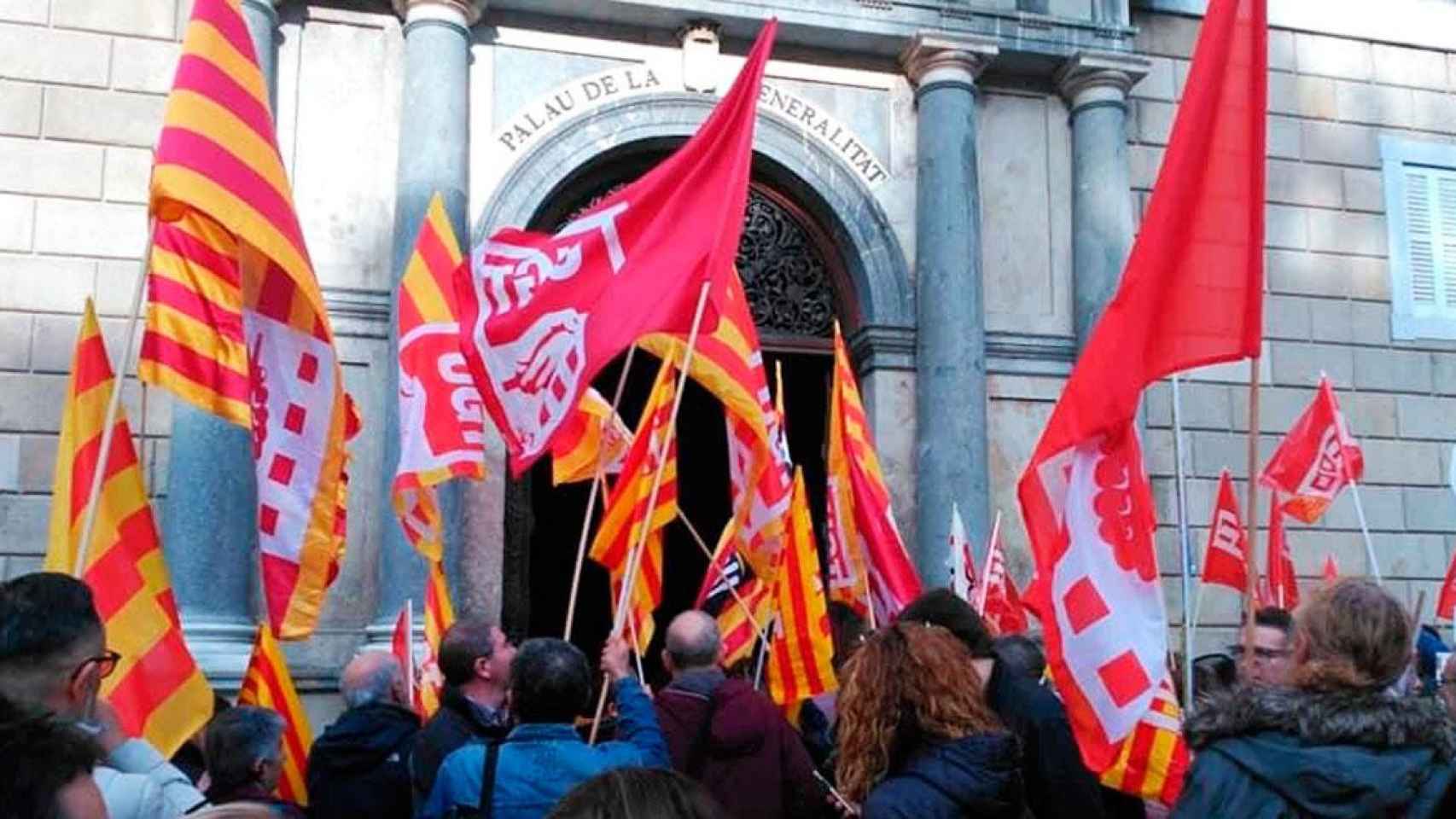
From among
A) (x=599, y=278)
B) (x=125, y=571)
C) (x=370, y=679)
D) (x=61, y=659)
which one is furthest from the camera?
(x=599, y=278)

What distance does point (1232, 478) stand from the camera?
11258mm

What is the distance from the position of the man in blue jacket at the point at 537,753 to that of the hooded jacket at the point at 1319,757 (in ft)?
5.05

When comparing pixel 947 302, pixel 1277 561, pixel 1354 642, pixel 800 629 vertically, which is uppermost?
pixel 947 302

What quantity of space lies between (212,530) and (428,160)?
2.51 metres

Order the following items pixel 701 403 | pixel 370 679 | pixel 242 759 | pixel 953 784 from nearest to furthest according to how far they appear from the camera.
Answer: pixel 953 784, pixel 242 759, pixel 370 679, pixel 701 403

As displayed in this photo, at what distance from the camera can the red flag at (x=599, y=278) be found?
5.43 m

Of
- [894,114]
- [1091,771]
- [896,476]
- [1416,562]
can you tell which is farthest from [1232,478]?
[1091,771]

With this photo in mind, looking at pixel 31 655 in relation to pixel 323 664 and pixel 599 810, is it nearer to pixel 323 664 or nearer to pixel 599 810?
pixel 599 810

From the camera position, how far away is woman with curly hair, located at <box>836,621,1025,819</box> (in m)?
3.26

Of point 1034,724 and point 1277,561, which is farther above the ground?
Result: point 1277,561

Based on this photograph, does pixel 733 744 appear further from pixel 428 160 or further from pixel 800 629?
pixel 428 160

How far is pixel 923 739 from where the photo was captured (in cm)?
336

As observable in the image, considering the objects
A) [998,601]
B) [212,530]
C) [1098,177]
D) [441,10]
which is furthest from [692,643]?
[1098,177]

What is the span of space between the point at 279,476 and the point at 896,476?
599 cm
